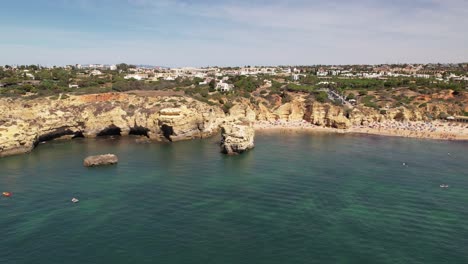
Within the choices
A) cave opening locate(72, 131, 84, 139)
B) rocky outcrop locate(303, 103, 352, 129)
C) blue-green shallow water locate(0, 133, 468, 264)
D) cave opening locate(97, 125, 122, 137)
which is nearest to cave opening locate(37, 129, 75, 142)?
cave opening locate(72, 131, 84, 139)

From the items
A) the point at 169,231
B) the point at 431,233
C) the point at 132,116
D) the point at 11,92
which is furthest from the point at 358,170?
the point at 11,92

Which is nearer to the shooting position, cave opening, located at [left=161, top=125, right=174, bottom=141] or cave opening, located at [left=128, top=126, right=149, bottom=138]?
cave opening, located at [left=161, top=125, right=174, bottom=141]

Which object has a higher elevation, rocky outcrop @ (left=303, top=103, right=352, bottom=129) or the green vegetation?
→ the green vegetation

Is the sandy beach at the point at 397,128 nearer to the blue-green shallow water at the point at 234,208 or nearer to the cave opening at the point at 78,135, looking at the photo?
the blue-green shallow water at the point at 234,208

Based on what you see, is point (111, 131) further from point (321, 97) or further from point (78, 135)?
point (321, 97)

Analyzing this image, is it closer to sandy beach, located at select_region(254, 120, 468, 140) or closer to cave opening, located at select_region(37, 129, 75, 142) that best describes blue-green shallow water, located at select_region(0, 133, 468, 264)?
cave opening, located at select_region(37, 129, 75, 142)

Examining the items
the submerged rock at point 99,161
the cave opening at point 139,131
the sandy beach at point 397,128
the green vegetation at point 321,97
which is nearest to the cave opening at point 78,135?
the cave opening at point 139,131

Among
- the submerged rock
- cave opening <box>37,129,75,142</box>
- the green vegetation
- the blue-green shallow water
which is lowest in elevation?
the blue-green shallow water
